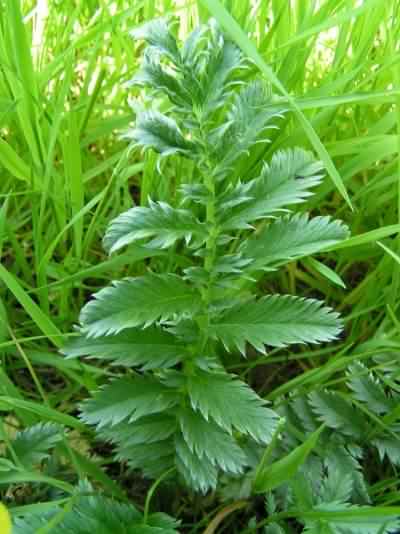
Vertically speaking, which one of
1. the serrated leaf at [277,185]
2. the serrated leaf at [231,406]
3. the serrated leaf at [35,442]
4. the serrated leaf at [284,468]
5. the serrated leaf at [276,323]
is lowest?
the serrated leaf at [284,468]

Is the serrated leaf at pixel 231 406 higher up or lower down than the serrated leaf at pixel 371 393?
higher up

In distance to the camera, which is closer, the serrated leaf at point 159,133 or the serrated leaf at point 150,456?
the serrated leaf at point 159,133

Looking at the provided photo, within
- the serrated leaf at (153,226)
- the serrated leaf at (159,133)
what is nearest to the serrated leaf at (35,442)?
the serrated leaf at (153,226)

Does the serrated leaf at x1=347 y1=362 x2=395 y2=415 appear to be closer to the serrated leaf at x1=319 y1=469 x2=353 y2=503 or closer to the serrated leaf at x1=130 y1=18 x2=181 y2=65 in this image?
the serrated leaf at x1=319 y1=469 x2=353 y2=503

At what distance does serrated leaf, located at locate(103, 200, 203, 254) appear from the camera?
794 mm

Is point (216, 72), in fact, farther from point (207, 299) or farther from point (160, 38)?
point (207, 299)

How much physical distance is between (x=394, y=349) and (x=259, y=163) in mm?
326

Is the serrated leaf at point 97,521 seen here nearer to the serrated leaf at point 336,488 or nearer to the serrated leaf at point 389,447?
the serrated leaf at point 336,488

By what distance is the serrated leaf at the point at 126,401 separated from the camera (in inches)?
33.5

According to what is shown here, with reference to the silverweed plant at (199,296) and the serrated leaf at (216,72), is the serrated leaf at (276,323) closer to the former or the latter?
the silverweed plant at (199,296)

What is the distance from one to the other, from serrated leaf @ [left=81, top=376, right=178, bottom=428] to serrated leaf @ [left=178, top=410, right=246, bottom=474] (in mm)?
33

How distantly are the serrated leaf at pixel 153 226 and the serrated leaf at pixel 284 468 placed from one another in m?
0.25

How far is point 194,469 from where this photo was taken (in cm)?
85

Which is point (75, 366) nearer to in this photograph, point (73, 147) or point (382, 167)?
point (73, 147)
